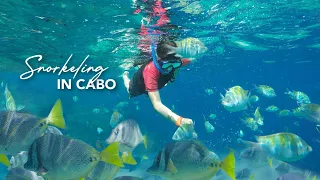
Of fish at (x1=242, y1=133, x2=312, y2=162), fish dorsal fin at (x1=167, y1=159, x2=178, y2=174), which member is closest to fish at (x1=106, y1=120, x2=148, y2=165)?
fish dorsal fin at (x1=167, y1=159, x2=178, y2=174)

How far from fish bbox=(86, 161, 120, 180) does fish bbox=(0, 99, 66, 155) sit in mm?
1143

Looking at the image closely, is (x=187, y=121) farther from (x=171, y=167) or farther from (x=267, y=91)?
(x=267, y=91)

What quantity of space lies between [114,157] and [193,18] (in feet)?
37.3

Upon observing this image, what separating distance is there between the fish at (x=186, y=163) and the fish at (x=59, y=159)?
74 centimetres

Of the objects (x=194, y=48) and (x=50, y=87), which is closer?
(x=194, y=48)

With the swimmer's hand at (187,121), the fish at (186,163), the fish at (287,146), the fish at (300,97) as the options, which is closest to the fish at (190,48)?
the fish at (300,97)

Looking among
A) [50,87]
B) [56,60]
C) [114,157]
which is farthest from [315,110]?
[50,87]

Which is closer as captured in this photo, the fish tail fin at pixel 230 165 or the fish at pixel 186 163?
the fish tail fin at pixel 230 165

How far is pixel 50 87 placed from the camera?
203 ft

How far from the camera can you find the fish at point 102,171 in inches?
176

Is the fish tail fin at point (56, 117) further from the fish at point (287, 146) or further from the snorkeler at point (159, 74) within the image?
the fish at point (287, 146)

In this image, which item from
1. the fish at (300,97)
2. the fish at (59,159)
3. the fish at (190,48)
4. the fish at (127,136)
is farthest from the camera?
the fish at (300,97)

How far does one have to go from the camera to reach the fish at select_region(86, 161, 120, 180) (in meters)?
4.47

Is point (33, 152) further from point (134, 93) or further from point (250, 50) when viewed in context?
point (250, 50)
